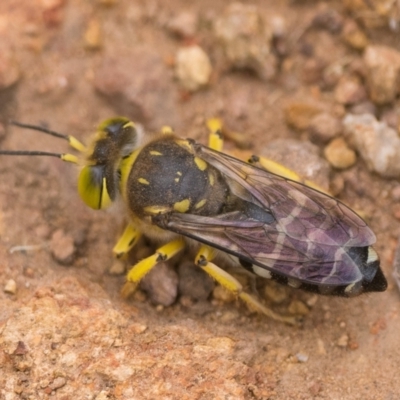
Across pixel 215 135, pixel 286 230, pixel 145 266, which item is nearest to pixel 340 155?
pixel 215 135

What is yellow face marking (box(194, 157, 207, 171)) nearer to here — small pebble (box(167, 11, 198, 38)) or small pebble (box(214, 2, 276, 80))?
small pebble (box(214, 2, 276, 80))

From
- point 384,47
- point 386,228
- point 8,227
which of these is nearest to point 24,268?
point 8,227

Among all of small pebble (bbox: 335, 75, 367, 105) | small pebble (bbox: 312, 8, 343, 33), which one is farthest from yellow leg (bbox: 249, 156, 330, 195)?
small pebble (bbox: 312, 8, 343, 33)

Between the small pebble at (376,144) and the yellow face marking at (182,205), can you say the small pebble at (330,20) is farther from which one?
the yellow face marking at (182,205)

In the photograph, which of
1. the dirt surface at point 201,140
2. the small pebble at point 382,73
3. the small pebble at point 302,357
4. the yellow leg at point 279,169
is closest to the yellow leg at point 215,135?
the dirt surface at point 201,140

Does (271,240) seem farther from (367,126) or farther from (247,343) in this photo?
(367,126)

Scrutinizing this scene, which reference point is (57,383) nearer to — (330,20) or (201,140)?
(201,140)
